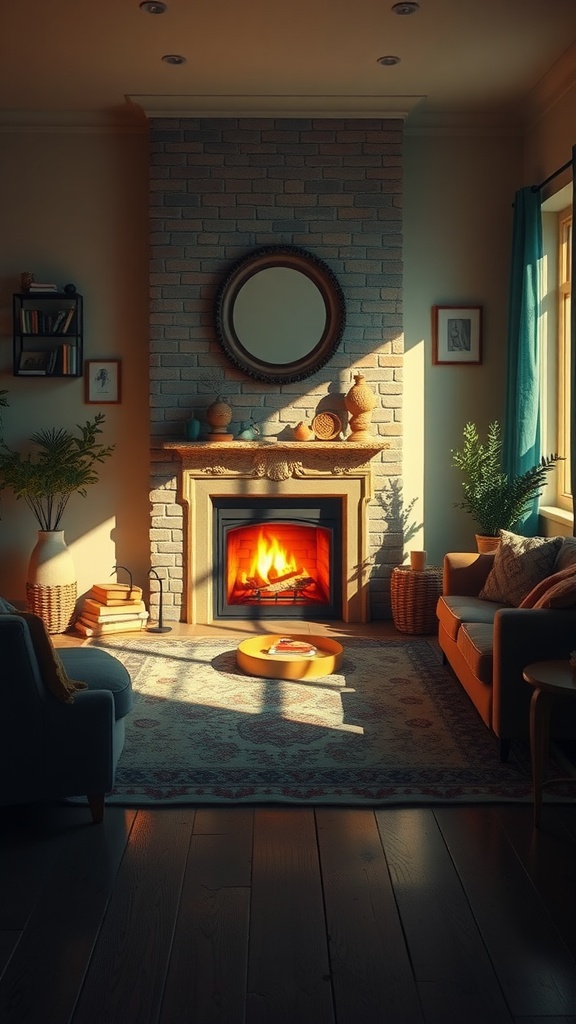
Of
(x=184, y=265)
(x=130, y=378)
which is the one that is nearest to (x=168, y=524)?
(x=130, y=378)

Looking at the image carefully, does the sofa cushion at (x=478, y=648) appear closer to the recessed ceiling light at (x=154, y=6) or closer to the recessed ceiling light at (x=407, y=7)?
the recessed ceiling light at (x=407, y=7)

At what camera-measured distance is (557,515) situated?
5.99 meters

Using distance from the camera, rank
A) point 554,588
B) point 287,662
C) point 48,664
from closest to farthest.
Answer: point 48,664
point 554,588
point 287,662

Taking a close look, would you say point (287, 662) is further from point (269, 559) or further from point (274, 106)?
point (274, 106)

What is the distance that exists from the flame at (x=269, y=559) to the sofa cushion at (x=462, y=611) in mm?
1763

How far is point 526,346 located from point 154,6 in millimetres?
2813

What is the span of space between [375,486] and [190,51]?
280 cm

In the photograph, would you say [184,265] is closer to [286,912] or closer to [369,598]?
[369,598]

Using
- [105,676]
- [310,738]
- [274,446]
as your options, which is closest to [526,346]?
[274,446]

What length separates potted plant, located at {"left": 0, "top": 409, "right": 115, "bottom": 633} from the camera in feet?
20.8

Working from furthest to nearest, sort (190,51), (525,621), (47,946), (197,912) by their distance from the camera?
(190,51), (525,621), (197,912), (47,946)

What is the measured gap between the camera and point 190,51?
214 inches

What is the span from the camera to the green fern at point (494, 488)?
605 centimetres

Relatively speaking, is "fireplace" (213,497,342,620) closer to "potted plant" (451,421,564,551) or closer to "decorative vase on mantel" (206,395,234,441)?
"decorative vase on mantel" (206,395,234,441)
